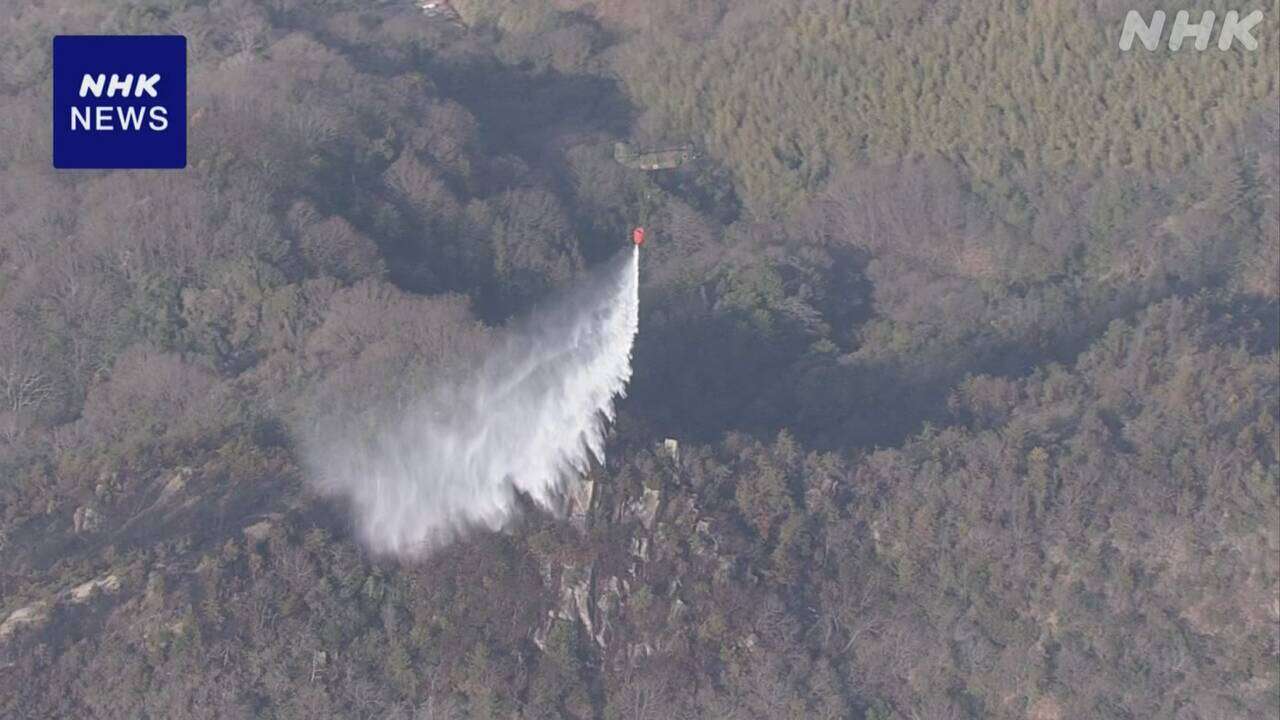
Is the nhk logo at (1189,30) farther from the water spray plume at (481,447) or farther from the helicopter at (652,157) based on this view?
the water spray plume at (481,447)

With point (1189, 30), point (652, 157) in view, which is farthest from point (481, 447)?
point (1189, 30)

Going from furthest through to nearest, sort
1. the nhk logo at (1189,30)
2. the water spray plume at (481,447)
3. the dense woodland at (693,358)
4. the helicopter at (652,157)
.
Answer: the helicopter at (652,157)
the nhk logo at (1189,30)
the water spray plume at (481,447)
the dense woodland at (693,358)

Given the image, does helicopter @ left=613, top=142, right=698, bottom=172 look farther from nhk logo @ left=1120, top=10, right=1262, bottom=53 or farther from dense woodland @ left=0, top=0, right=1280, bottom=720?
nhk logo @ left=1120, top=10, right=1262, bottom=53

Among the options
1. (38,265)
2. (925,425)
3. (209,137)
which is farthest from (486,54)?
(925,425)

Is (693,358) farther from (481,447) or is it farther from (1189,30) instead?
(1189,30)

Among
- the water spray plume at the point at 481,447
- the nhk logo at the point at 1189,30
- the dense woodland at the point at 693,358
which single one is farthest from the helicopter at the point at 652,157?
the water spray plume at the point at 481,447

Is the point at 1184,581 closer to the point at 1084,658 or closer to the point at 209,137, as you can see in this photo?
the point at 1084,658

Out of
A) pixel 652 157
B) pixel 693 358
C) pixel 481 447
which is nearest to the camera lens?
pixel 481 447
